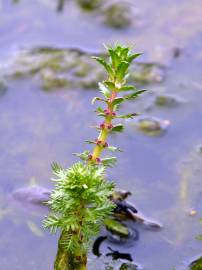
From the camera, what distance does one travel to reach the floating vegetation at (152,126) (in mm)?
2711

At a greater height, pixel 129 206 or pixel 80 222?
pixel 129 206

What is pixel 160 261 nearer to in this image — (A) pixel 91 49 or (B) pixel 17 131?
(B) pixel 17 131

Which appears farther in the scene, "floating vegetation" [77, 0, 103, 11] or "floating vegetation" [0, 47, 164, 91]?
"floating vegetation" [77, 0, 103, 11]

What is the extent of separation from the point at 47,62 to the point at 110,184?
1612 mm

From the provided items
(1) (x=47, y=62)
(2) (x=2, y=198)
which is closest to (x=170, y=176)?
(2) (x=2, y=198)

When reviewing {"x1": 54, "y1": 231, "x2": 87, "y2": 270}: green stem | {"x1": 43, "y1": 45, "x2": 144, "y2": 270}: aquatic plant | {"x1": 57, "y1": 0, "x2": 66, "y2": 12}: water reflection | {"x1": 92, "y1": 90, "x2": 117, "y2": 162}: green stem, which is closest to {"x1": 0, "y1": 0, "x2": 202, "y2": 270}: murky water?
{"x1": 57, "y1": 0, "x2": 66, "y2": 12}: water reflection

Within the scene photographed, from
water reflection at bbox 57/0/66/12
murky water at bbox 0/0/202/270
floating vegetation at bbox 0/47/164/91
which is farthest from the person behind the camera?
water reflection at bbox 57/0/66/12

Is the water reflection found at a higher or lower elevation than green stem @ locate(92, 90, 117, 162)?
higher

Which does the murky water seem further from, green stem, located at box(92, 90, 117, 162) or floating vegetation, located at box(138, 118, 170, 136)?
green stem, located at box(92, 90, 117, 162)

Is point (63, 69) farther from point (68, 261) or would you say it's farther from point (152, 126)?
point (68, 261)

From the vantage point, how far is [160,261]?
2.12m

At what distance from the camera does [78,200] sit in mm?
1644

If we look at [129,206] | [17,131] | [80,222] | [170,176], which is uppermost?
[17,131]

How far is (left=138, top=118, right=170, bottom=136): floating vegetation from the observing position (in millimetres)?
2711
